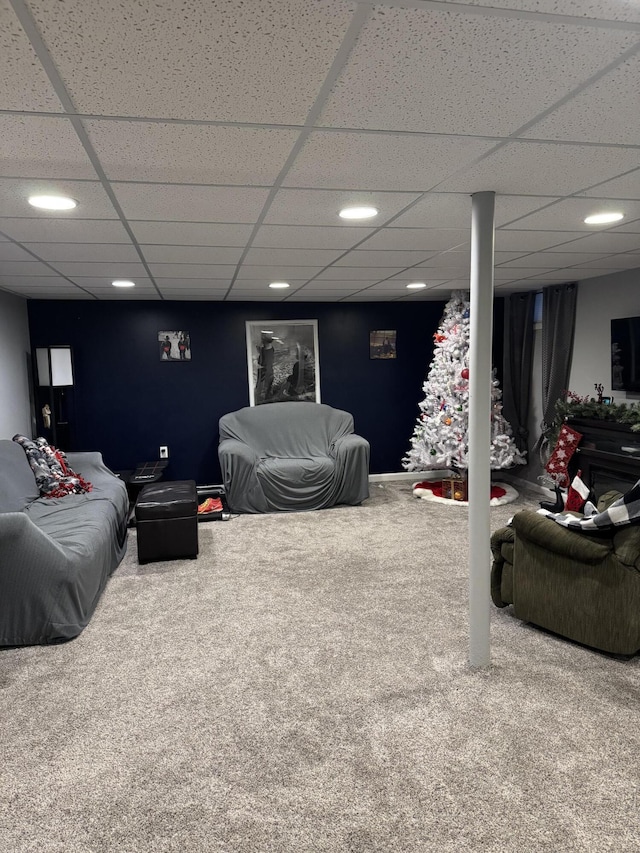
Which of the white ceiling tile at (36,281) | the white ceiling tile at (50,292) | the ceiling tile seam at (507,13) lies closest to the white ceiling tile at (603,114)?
the ceiling tile seam at (507,13)

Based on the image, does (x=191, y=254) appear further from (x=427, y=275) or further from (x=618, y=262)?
(x=618, y=262)

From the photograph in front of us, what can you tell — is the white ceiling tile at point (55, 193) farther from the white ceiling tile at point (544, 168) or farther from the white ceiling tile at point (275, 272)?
the white ceiling tile at point (275, 272)

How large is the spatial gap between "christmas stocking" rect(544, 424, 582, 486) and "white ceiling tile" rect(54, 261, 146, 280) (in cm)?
422

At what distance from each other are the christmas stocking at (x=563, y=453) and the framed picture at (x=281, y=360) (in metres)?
2.95

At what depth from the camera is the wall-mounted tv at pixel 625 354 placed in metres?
5.04

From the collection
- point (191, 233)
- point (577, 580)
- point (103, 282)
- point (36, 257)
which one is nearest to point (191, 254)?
point (191, 233)

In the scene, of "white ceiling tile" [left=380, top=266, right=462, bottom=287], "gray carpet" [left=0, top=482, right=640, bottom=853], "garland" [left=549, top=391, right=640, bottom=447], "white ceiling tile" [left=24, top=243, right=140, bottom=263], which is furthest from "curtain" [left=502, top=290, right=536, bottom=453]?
"white ceiling tile" [left=24, top=243, right=140, bottom=263]

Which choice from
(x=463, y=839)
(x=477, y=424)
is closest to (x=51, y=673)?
(x=463, y=839)

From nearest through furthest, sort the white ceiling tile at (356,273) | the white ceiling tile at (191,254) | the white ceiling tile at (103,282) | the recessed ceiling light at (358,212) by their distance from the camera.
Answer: the recessed ceiling light at (358,212), the white ceiling tile at (191,254), the white ceiling tile at (356,273), the white ceiling tile at (103,282)

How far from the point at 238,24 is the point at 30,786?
8.28ft

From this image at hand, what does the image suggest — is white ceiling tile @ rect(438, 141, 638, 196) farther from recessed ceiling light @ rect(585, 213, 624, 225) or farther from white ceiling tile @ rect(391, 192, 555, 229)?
recessed ceiling light @ rect(585, 213, 624, 225)

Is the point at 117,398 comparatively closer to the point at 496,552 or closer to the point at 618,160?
the point at 496,552

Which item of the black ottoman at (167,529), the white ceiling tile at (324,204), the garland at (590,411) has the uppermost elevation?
the white ceiling tile at (324,204)

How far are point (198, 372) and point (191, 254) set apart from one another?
3049mm
